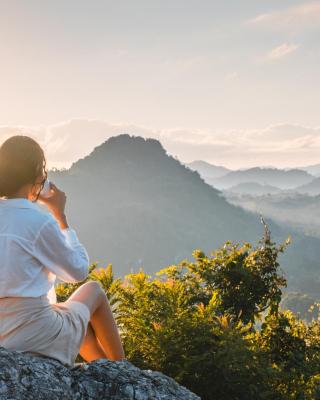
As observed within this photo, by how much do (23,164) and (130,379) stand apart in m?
1.95

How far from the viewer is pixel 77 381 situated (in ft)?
12.0

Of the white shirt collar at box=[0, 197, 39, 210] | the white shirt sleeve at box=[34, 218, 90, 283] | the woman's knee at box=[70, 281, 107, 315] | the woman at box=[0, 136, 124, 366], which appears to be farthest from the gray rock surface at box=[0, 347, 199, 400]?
the white shirt collar at box=[0, 197, 39, 210]

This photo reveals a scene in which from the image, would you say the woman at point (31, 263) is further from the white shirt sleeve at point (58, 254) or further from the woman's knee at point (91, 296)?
the woman's knee at point (91, 296)

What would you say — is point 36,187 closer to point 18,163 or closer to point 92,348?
point 18,163

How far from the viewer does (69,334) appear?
3.65m

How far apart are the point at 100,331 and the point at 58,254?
3.54 ft

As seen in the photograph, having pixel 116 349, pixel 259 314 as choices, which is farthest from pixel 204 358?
pixel 259 314

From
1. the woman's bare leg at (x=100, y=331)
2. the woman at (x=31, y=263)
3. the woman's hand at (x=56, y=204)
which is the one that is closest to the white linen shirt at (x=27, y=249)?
the woman at (x=31, y=263)

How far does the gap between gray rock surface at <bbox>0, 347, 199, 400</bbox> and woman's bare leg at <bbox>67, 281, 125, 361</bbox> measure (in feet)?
0.83

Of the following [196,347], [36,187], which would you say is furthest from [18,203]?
[196,347]

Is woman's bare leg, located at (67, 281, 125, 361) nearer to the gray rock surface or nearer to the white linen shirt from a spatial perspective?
the gray rock surface

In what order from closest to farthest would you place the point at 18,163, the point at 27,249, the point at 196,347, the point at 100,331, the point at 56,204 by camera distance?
the point at 27,249 < the point at 18,163 < the point at 56,204 < the point at 100,331 < the point at 196,347

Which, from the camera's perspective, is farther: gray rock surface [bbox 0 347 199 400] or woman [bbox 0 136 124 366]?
woman [bbox 0 136 124 366]

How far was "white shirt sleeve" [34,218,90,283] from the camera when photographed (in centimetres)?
340
